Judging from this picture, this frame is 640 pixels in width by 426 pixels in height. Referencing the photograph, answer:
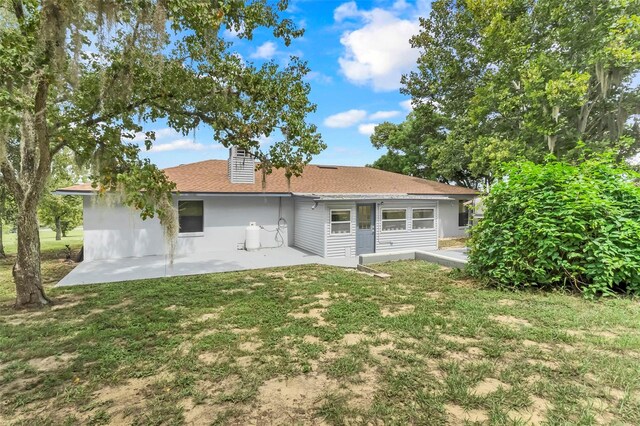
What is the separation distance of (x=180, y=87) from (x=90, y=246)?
7.64 metres

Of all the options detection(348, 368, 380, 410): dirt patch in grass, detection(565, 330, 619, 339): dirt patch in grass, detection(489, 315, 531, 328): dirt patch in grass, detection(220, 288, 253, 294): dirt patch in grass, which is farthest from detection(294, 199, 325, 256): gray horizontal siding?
detection(348, 368, 380, 410): dirt patch in grass

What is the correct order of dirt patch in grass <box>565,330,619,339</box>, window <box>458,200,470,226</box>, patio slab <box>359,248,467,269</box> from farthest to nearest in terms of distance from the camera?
window <box>458,200,470,226</box> < patio slab <box>359,248,467,269</box> < dirt patch in grass <box>565,330,619,339</box>

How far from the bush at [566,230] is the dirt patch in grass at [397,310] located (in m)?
2.30

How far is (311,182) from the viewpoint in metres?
14.4

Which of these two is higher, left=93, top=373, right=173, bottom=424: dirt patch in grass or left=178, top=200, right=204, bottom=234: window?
left=178, top=200, right=204, bottom=234: window

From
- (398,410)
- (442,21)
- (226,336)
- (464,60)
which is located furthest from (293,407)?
(442,21)

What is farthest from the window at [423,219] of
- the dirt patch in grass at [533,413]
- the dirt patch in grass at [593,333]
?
the dirt patch in grass at [533,413]

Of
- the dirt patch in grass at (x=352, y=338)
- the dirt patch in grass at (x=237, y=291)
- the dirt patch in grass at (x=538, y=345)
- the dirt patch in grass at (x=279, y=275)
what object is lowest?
the dirt patch in grass at (x=237, y=291)

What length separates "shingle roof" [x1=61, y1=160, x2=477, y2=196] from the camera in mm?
11812

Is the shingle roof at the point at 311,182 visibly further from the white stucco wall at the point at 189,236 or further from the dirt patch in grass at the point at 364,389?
the dirt patch in grass at the point at 364,389

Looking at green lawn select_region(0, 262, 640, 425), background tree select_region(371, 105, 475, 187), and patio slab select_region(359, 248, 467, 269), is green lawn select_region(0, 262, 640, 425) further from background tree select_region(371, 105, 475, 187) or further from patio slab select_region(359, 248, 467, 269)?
background tree select_region(371, 105, 475, 187)

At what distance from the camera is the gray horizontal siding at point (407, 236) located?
480 inches

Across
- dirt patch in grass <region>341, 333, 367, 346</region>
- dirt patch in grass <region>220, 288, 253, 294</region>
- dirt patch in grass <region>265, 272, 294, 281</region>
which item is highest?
dirt patch in grass <region>341, 333, 367, 346</region>

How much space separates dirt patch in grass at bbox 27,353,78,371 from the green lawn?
2 centimetres
